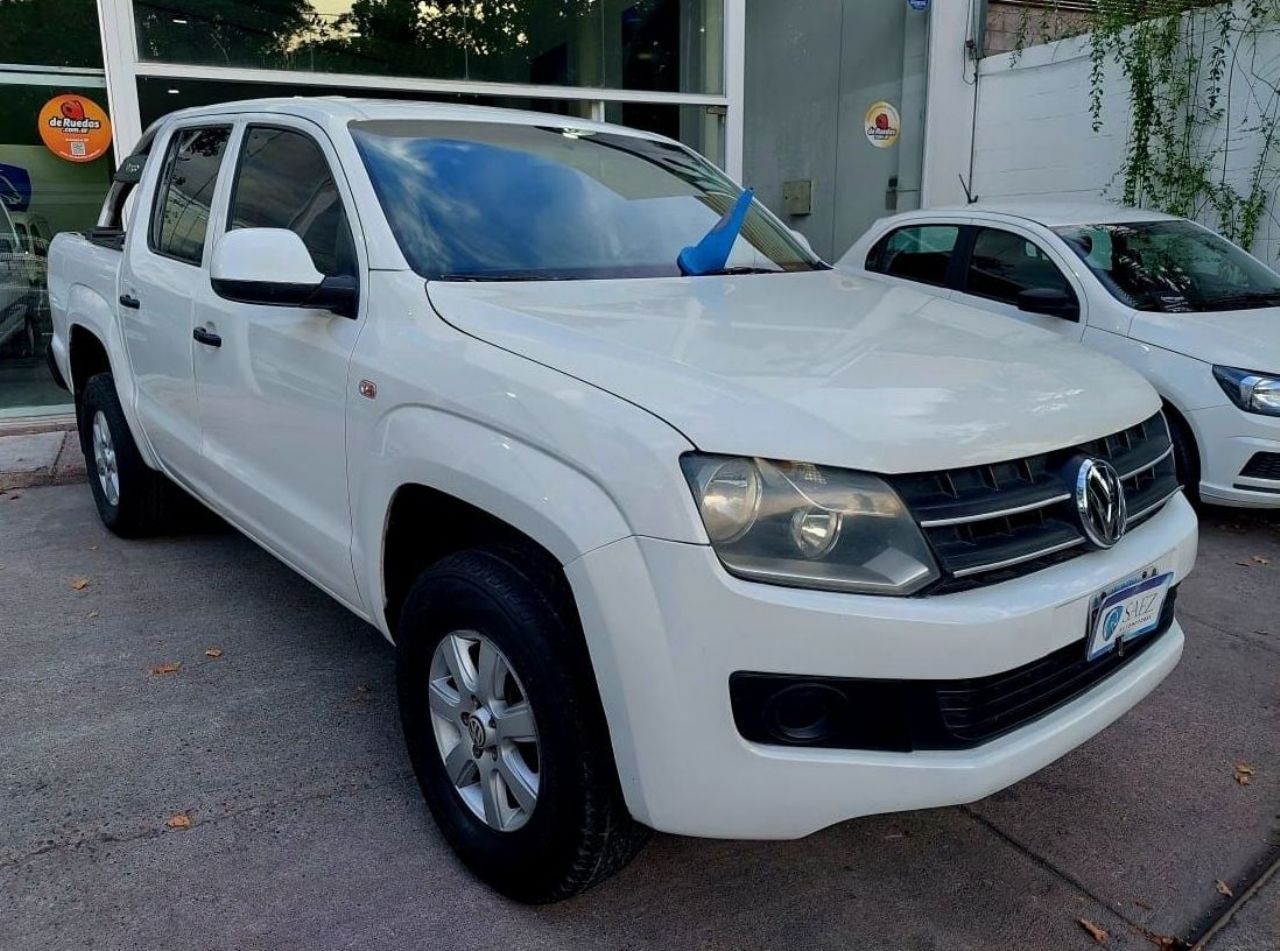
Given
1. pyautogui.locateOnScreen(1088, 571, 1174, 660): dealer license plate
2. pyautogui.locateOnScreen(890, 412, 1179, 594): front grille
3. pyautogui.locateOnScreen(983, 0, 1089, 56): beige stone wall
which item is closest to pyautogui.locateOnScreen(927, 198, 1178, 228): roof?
pyautogui.locateOnScreen(983, 0, 1089, 56): beige stone wall

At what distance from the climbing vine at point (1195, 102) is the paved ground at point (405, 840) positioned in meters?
5.37

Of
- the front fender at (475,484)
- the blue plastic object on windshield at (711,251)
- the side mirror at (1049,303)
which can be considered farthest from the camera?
the side mirror at (1049,303)

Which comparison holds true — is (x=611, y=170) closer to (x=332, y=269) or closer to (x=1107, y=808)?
(x=332, y=269)

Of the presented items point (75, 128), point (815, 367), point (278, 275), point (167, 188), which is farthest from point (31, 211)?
point (815, 367)

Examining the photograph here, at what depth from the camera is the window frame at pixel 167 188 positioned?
370 centimetres

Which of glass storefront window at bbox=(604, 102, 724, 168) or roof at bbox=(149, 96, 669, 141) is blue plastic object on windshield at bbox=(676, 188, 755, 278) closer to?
roof at bbox=(149, 96, 669, 141)

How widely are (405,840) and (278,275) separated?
147 cm

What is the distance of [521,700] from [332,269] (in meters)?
1.41

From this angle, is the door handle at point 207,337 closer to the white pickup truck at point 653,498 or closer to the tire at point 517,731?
the white pickup truck at point 653,498

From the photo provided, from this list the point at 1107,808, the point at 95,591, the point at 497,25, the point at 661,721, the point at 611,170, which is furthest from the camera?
the point at 497,25

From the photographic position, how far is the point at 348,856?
263cm

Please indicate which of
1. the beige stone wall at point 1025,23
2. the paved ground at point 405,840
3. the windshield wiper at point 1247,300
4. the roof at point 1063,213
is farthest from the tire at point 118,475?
the beige stone wall at point 1025,23

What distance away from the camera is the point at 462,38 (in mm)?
8578

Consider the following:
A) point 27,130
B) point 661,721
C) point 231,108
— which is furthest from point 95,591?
point 27,130
